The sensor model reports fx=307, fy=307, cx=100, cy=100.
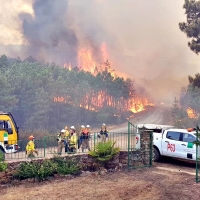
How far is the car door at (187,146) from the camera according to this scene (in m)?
13.5

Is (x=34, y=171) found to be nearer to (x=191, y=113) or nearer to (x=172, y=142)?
(x=172, y=142)

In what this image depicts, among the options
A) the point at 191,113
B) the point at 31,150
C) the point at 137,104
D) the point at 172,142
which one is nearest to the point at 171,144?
the point at 172,142

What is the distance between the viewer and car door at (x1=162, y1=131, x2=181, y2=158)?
14.0 meters

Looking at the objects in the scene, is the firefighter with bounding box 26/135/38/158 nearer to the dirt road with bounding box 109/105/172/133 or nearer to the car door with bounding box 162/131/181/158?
the car door with bounding box 162/131/181/158

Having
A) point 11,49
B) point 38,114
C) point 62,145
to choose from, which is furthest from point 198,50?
point 11,49

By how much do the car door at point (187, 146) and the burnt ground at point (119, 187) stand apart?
831 millimetres

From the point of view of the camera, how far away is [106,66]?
63.3m

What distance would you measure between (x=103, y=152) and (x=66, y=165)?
1.78m

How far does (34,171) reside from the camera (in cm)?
1147

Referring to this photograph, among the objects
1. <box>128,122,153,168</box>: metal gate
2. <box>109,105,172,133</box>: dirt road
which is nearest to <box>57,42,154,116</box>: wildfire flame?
<box>109,105,172,133</box>: dirt road

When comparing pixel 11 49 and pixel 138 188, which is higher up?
pixel 11 49

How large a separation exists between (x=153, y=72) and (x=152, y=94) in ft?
15.2

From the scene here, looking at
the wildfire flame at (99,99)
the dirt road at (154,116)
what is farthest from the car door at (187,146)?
the dirt road at (154,116)

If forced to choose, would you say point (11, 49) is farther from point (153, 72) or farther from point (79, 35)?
point (153, 72)
